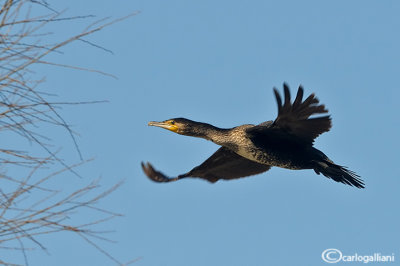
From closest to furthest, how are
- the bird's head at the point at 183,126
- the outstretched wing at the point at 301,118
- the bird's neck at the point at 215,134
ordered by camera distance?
→ the outstretched wing at the point at 301,118
the bird's neck at the point at 215,134
the bird's head at the point at 183,126

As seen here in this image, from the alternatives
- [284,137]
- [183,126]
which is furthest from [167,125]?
[284,137]

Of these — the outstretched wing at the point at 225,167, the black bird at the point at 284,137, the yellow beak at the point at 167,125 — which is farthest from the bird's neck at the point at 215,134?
the outstretched wing at the point at 225,167

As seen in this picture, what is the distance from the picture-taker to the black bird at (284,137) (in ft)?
20.3

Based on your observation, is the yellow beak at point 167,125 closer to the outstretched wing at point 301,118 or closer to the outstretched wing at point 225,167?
the outstretched wing at point 225,167

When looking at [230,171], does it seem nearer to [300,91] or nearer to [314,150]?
[314,150]

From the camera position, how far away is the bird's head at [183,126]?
7.20 m

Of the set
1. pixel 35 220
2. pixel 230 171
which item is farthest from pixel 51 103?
pixel 230 171

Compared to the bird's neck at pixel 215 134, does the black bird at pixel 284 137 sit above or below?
below

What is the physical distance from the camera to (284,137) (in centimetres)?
662

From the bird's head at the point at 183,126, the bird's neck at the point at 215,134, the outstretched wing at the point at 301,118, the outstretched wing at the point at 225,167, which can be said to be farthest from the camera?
the outstretched wing at the point at 225,167

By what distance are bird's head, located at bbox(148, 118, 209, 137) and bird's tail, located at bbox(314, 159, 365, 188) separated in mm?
1375

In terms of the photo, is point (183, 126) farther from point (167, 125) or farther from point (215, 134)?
point (215, 134)

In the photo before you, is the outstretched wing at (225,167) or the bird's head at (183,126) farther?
the outstretched wing at (225,167)

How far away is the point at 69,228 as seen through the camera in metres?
2.97
